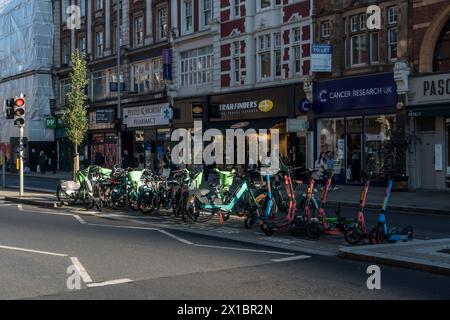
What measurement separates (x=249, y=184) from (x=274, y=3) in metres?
19.4

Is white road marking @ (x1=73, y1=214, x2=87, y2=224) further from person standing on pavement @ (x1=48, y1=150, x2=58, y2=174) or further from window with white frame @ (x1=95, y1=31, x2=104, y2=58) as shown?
window with white frame @ (x1=95, y1=31, x2=104, y2=58)

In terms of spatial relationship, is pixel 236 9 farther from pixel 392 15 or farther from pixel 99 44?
pixel 99 44

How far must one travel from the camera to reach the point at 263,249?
34.7 feet

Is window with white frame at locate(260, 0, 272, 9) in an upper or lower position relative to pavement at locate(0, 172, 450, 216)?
upper

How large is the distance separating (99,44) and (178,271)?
41.0m

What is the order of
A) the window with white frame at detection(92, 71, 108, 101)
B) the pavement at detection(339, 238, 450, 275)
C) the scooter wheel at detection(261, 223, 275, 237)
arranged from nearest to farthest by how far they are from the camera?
the pavement at detection(339, 238, 450, 275) → the scooter wheel at detection(261, 223, 275, 237) → the window with white frame at detection(92, 71, 108, 101)

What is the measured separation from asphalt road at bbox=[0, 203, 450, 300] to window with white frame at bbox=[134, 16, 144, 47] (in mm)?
31431

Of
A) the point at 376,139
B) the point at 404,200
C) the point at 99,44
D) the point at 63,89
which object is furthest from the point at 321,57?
the point at 63,89

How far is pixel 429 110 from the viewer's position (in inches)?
927

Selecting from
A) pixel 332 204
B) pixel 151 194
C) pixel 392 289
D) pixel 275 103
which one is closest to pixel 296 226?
pixel 392 289

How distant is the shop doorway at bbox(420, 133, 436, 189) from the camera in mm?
24375

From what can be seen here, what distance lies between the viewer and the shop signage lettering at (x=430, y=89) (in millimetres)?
23094

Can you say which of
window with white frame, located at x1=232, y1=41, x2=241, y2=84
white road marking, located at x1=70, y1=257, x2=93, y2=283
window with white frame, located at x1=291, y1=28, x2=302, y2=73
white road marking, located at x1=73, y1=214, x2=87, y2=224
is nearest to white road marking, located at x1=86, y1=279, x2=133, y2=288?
white road marking, located at x1=70, y1=257, x2=93, y2=283
